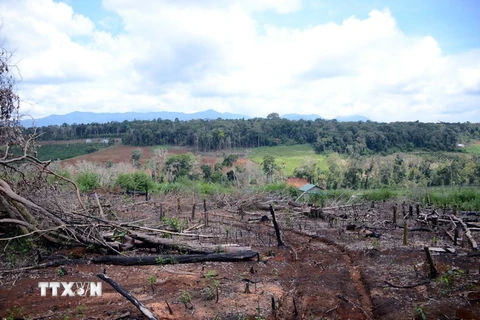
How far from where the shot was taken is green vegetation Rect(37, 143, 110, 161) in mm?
41641

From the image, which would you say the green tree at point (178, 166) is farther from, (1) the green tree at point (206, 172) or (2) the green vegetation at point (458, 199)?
(2) the green vegetation at point (458, 199)

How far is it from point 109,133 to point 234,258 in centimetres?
5108

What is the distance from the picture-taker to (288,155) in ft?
139

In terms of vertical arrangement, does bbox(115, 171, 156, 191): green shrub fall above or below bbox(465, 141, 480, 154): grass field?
below

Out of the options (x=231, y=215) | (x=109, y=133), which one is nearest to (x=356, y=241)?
(x=231, y=215)

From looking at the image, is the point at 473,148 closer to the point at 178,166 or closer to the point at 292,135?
the point at 292,135

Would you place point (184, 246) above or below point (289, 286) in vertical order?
above

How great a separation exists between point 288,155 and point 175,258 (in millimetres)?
35100

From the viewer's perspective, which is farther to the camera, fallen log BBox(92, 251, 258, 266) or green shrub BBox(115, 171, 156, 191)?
green shrub BBox(115, 171, 156, 191)

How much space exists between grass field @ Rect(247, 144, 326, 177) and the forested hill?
1.87m

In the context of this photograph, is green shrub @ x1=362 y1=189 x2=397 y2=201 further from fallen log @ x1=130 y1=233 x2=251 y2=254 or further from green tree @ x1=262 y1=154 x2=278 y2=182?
fallen log @ x1=130 y1=233 x2=251 y2=254

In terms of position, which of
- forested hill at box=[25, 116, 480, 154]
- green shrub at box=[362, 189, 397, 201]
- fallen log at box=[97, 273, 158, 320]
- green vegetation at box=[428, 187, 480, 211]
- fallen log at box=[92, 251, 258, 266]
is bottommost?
green shrub at box=[362, 189, 397, 201]

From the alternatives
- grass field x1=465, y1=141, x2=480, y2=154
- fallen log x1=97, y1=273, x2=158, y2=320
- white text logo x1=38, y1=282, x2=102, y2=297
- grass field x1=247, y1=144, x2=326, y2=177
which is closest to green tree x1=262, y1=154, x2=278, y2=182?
grass field x1=247, y1=144, x2=326, y2=177

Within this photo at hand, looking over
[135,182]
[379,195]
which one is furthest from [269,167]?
[135,182]
